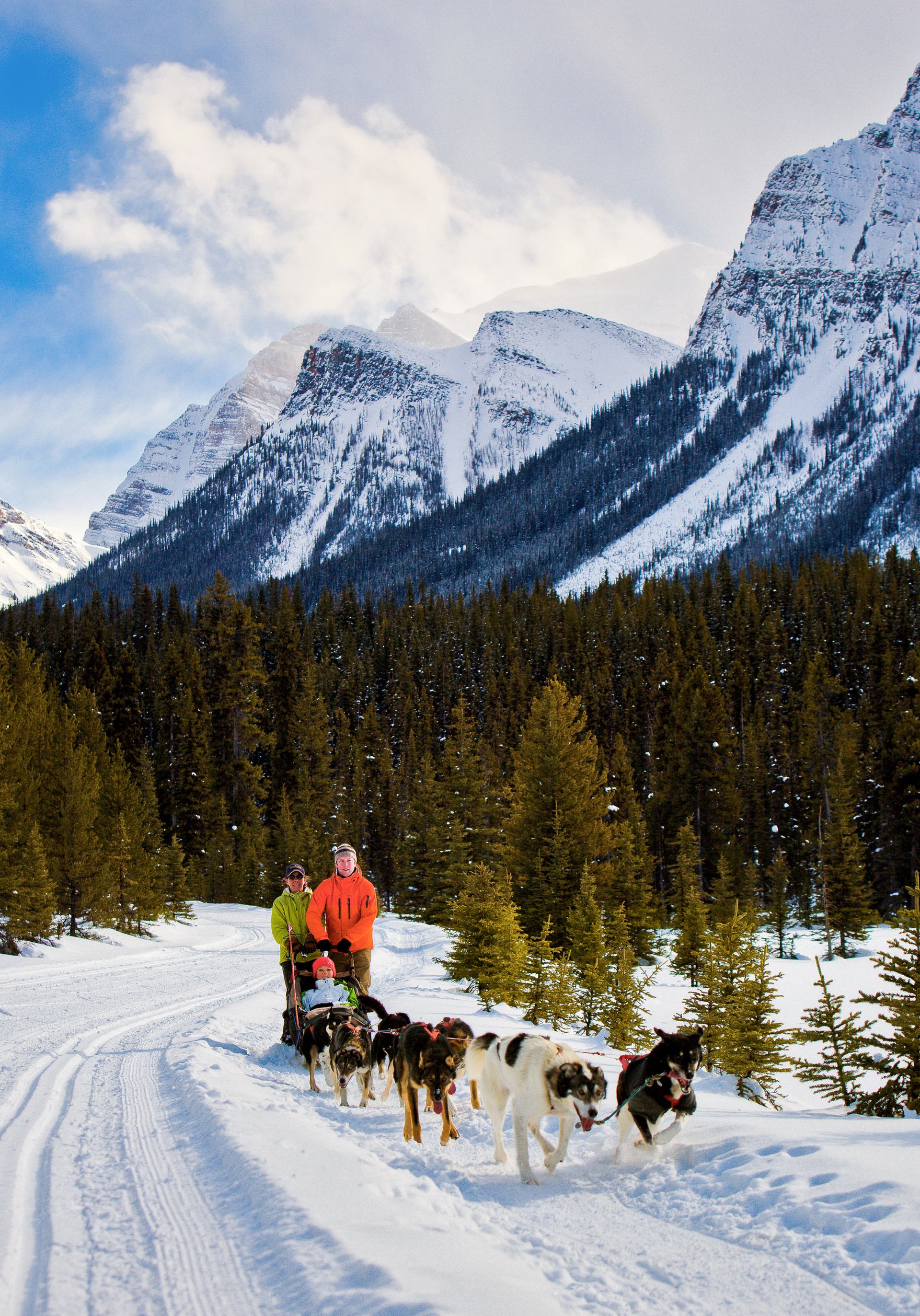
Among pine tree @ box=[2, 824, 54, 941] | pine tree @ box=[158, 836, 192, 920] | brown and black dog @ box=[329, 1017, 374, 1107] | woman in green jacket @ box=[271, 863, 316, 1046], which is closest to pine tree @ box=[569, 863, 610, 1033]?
woman in green jacket @ box=[271, 863, 316, 1046]

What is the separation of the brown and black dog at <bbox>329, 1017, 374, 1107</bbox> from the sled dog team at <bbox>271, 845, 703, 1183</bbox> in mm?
10

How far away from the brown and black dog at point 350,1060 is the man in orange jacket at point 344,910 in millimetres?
1323

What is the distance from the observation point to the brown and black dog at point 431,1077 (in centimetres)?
585

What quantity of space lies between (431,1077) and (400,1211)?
5.24 feet

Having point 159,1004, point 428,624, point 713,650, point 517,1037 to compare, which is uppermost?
point 428,624

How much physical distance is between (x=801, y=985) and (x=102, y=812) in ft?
87.8

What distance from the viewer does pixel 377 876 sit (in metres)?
56.8

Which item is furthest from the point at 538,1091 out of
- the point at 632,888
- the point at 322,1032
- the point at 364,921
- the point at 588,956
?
the point at 632,888

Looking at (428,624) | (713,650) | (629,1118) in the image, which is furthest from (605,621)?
(629,1118)

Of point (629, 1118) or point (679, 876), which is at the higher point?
point (629, 1118)

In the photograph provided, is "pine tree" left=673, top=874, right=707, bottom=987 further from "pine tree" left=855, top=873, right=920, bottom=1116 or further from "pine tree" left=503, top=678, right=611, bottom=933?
"pine tree" left=855, top=873, right=920, bottom=1116

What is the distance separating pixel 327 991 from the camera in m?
8.61

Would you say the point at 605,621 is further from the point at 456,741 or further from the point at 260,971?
the point at 260,971

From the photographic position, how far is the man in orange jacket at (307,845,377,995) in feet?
29.0
